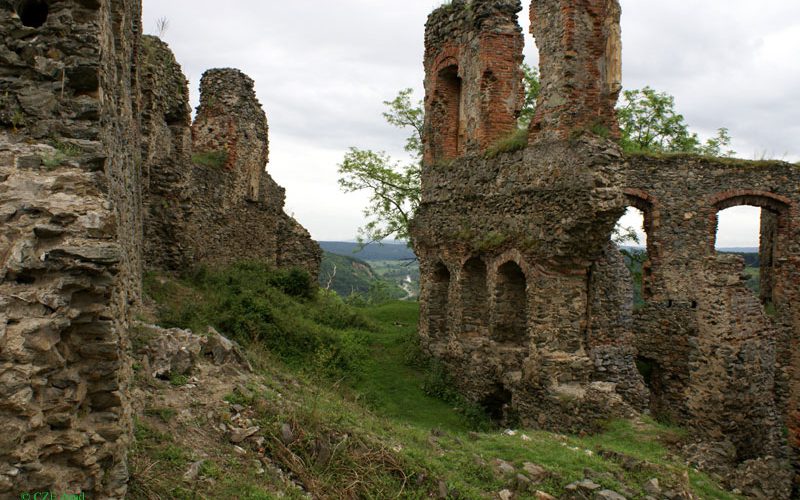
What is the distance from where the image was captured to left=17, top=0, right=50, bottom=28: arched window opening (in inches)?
168

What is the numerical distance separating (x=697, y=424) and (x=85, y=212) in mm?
13306

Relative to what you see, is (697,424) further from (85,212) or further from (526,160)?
(85,212)

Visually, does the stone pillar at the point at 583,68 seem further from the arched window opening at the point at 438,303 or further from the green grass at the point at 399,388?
the green grass at the point at 399,388

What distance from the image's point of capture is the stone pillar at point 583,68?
11.4 metres

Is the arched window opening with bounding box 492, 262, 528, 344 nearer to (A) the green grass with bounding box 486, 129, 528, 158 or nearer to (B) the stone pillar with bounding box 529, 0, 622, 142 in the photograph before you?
(A) the green grass with bounding box 486, 129, 528, 158

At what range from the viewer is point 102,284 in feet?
11.7

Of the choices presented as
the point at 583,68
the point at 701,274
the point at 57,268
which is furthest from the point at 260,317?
the point at 701,274

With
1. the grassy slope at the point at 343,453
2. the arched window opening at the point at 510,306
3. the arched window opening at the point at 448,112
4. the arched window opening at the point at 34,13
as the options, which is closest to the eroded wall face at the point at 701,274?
the arched window opening at the point at 510,306

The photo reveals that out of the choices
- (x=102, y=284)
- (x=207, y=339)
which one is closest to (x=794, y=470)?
(x=207, y=339)

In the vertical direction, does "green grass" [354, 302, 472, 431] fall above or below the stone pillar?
below

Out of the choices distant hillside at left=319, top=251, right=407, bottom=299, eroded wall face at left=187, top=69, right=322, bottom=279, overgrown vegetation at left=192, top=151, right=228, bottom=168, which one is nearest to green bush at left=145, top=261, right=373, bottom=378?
eroded wall face at left=187, top=69, right=322, bottom=279

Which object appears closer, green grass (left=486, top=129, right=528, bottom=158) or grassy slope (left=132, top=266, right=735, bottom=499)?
grassy slope (left=132, top=266, right=735, bottom=499)

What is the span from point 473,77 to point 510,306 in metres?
5.70

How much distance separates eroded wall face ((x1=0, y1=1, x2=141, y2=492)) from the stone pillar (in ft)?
30.0
